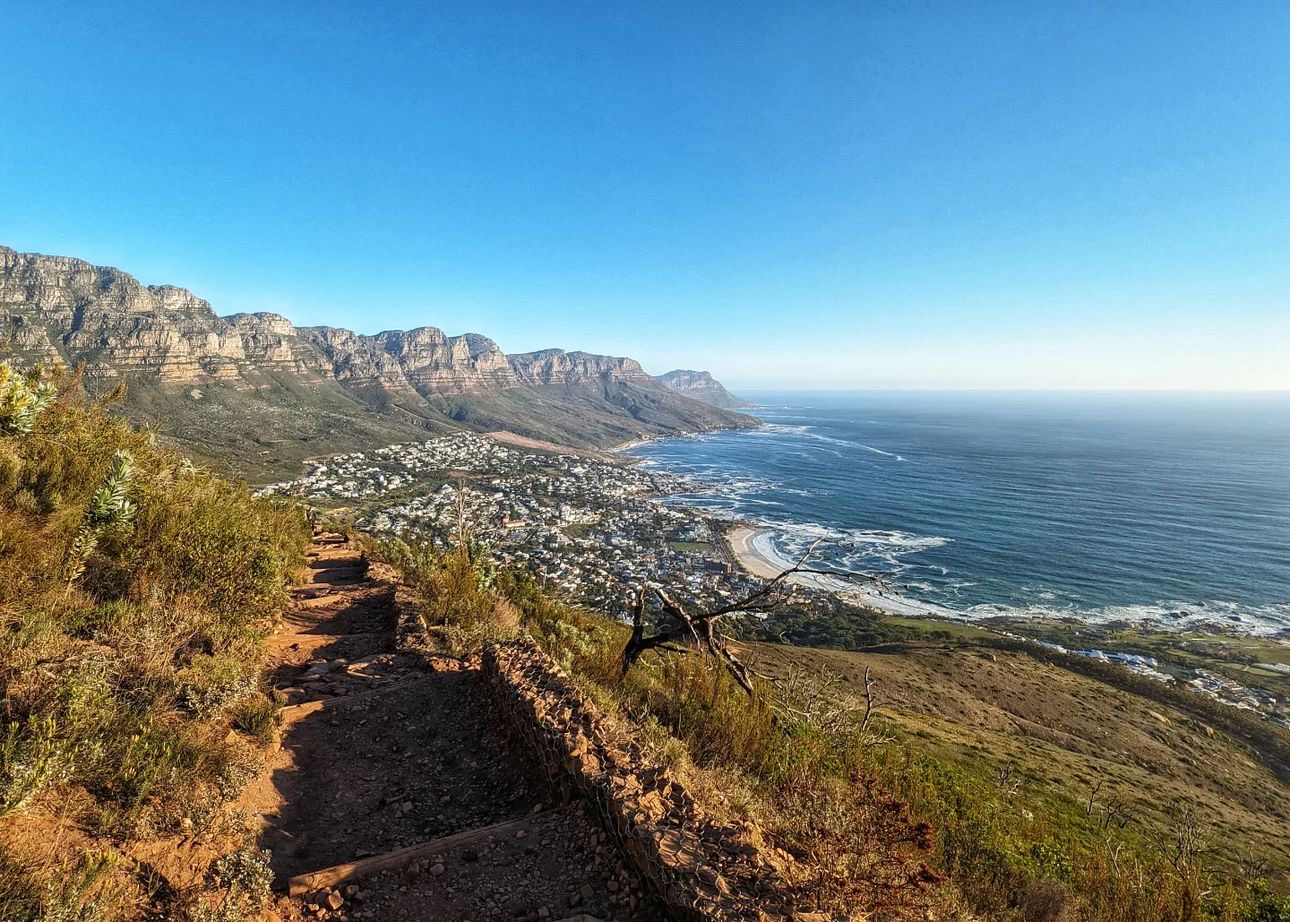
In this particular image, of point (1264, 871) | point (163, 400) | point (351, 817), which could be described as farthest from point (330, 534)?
point (163, 400)

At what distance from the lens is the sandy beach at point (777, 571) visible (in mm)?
51406

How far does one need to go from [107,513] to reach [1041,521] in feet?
327

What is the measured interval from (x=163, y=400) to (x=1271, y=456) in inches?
9788

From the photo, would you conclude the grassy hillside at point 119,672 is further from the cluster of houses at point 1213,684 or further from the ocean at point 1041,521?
the cluster of houses at point 1213,684

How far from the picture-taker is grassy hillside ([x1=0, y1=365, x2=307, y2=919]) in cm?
325

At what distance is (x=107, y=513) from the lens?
6.23 metres

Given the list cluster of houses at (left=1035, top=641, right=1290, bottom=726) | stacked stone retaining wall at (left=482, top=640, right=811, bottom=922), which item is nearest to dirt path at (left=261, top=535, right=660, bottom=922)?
stacked stone retaining wall at (left=482, top=640, right=811, bottom=922)

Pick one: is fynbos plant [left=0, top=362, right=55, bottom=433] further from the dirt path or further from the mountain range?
the mountain range

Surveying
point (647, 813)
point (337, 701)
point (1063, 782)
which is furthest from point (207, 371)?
point (1063, 782)

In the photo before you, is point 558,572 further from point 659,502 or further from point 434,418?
point 434,418

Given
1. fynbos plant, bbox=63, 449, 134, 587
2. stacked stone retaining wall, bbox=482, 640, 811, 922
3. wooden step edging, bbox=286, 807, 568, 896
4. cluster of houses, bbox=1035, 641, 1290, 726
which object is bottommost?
cluster of houses, bbox=1035, 641, 1290, 726

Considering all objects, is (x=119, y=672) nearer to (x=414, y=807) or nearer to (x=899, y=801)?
(x=414, y=807)

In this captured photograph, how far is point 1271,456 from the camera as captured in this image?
13538cm

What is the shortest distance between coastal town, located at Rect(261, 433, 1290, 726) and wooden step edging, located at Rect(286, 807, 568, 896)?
22.4m
